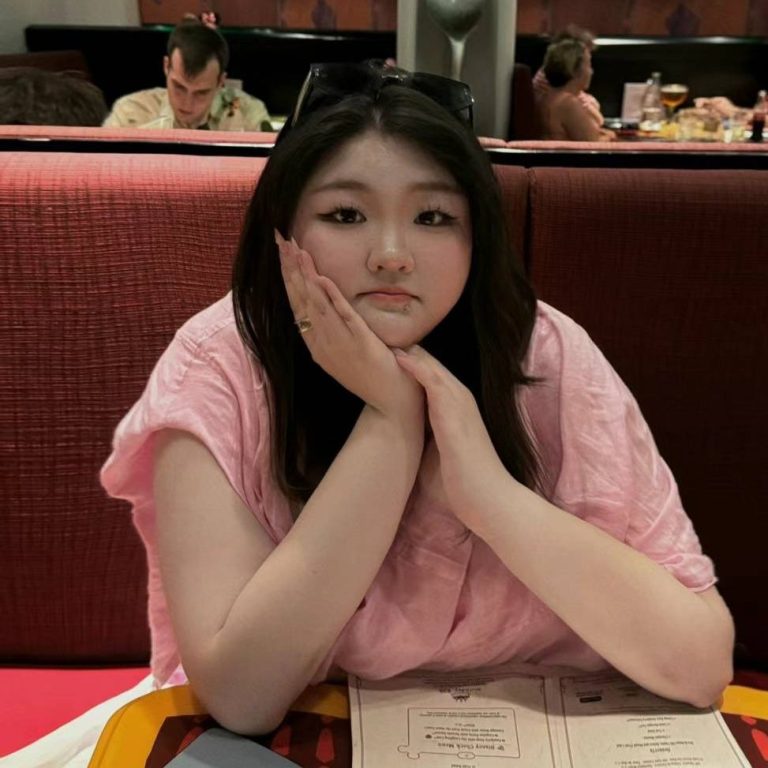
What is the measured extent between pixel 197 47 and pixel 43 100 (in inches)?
67.5

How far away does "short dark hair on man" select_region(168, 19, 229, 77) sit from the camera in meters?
3.45

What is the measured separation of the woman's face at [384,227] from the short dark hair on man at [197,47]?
9.41ft

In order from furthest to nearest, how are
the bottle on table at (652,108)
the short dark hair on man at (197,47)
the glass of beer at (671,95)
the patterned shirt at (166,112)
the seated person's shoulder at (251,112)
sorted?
the glass of beer at (671,95), the bottle on table at (652,108), the seated person's shoulder at (251,112), the patterned shirt at (166,112), the short dark hair on man at (197,47)

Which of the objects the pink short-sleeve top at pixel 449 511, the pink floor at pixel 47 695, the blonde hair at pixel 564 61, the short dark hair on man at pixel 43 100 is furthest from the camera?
the blonde hair at pixel 564 61

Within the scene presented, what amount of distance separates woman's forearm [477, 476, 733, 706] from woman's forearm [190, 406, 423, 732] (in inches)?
4.2

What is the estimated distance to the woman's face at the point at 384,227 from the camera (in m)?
0.83

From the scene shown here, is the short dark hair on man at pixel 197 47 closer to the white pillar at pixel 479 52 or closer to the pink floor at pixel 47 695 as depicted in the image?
the white pillar at pixel 479 52

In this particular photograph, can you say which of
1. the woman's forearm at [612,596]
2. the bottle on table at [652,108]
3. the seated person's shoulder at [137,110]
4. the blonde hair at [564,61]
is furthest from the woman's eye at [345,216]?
the bottle on table at [652,108]

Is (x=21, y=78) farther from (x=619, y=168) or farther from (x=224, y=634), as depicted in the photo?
(x=224, y=634)

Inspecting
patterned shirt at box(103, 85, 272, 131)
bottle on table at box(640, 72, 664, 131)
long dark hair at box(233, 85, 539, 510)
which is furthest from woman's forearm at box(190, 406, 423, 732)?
bottle on table at box(640, 72, 664, 131)

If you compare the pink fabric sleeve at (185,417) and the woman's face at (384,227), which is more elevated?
the woman's face at (384,227)

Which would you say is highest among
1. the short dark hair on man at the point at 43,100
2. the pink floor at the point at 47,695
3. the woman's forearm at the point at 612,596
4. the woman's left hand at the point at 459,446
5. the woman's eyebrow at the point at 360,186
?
the short dark hair on man at the point at 43,100

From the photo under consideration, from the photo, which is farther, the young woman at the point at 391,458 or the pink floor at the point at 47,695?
the pink floor at the point at 47,695

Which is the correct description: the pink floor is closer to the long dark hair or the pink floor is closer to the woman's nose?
the long dark hair
